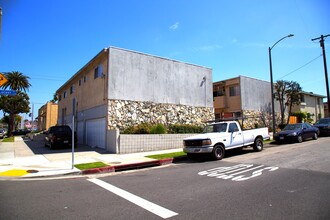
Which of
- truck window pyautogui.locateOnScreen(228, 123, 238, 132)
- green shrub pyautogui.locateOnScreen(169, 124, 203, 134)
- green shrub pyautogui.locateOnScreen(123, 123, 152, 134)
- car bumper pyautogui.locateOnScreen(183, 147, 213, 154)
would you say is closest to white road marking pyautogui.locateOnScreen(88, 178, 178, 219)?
car bumper pyautogui.locateOnScreen(183, 147, 213, 154)

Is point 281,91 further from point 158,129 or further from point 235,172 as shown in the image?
point 235,172

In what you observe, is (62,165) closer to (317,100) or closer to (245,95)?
(245,95)

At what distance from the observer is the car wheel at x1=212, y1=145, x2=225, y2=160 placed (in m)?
11.5

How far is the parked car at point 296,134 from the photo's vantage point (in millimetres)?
16859

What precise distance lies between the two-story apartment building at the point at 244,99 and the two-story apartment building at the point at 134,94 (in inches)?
214

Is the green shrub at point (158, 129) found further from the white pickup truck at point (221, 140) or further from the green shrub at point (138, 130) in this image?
the white pickup truck at point (221, 140)

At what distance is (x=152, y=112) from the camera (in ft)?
60.4

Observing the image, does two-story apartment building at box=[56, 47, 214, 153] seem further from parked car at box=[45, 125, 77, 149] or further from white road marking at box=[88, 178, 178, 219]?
white road marking at box=[88, 178, 178, 219]

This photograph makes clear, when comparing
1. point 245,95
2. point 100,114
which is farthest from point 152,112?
point 245,95

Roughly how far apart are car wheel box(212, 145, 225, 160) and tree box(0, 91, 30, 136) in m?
43.2

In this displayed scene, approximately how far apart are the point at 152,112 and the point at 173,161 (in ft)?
22.2

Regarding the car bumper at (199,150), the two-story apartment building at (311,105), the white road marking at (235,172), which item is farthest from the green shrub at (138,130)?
the two-story apartment building at (311,105)

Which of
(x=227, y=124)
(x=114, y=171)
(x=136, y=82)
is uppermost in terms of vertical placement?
(x=136, y=82)

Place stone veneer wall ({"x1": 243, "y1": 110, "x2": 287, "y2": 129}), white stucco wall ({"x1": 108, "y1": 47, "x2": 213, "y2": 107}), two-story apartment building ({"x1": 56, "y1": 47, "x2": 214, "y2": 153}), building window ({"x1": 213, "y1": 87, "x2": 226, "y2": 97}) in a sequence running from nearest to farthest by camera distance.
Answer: two-story apartment building ({"x1": 56, "y1": 47, "x2": 214, "y2": 153})
white stucco wall ({"x1": 108, "y1": 47, "x2": 213, "y2": 107})
stone veneer wall ({"x1": 243, "y1": 110, "x2": 287, "y2": 129})
building window ({"x1": 213, "y1": 87, "x2": 226, "y2": 97})
